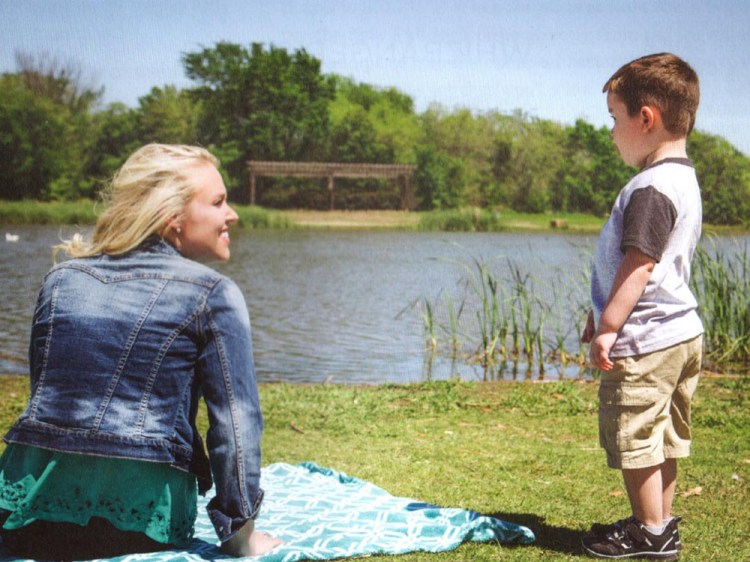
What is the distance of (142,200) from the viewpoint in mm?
2100

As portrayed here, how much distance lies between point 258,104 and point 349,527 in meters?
38.3

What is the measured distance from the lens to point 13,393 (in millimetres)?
4852

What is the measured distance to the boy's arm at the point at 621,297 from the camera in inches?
91.0

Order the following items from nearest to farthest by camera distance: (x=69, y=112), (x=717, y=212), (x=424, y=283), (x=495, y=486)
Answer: (x=495, y=486), (x=717, y=212), (x=424, y=283), (x=69, y=112)

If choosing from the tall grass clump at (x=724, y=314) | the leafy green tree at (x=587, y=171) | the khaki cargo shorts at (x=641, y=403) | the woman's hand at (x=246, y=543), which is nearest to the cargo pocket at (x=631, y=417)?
the khaki cargo shorts at (x=641, y=403)

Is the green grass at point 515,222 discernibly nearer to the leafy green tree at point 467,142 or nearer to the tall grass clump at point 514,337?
the leafy green tree at point 467,142

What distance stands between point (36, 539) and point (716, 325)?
509 centimetres

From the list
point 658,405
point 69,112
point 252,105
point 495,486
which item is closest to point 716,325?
point 495,486

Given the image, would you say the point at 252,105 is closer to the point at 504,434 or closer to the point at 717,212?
the point at 717,212

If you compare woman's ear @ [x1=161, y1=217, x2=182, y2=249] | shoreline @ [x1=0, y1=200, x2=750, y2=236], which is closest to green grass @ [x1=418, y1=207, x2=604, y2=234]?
shoreline @ [x1=0, y1=200, x2=750, y2=236]

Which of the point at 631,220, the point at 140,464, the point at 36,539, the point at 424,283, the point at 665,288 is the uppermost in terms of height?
the point at 631,220

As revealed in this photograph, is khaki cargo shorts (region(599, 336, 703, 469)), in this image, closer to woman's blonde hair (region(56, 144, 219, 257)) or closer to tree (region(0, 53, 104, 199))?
woman's blonde hair (region(56, 144, 219, 257))

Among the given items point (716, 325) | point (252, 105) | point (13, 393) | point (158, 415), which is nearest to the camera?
point (158, 415)

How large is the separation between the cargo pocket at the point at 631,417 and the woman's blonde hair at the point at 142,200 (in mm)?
1214
